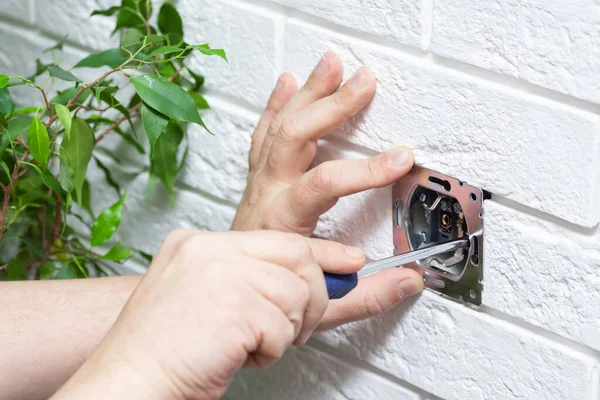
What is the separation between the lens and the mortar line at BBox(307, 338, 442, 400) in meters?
0.87

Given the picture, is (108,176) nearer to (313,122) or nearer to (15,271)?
(15,271)

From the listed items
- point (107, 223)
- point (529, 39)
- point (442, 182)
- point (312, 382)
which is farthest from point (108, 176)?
point (529, 39)

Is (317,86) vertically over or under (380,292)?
over

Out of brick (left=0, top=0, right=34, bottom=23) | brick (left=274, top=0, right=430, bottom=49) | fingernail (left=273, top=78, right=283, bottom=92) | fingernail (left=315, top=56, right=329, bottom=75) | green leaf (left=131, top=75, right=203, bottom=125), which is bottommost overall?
green leaf (left=131, top=75, right=203, bottom=125)

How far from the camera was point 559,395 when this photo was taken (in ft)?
2.45

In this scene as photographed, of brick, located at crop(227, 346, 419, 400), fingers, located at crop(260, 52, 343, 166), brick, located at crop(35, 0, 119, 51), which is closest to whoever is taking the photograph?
fingers, located at crop(260, 52, 343, 166)

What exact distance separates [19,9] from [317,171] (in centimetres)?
52

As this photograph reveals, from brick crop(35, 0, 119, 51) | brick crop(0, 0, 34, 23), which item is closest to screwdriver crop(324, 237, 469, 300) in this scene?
brick crop(35, 0, 119, 51)

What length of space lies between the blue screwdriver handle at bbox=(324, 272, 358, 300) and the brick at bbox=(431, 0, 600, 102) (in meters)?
0.20

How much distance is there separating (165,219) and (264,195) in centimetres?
23

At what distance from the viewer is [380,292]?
0.82 meters

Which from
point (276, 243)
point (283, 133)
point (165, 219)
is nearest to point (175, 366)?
point (276, 243)

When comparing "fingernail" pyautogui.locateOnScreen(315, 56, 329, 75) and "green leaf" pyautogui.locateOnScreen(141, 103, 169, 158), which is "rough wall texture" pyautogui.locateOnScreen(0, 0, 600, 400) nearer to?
"fingernail" pyautogui.locateOnScreen(315, 56, 329, 75)

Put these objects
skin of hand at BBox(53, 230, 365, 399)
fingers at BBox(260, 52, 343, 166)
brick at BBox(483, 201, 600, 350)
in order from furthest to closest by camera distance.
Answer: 1. fingers at BBox(260, 52, 343, 166)
2. brick at BBox(483, 201, 600, 350)
3. skin of hand at BBox(53, 230, 365, 399)
